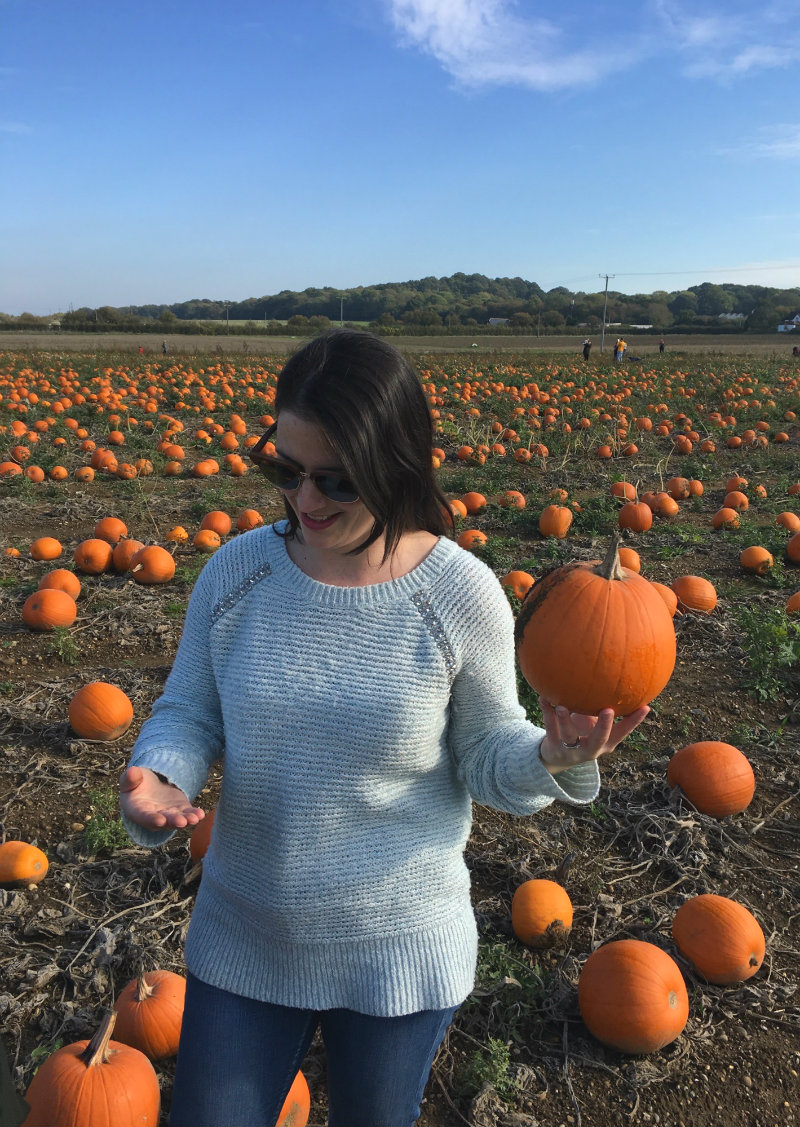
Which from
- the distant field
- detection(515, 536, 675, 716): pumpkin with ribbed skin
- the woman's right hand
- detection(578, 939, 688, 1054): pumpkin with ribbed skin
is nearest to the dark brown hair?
detection(515, 536, 675, 716): pumpkin with ribbed skin

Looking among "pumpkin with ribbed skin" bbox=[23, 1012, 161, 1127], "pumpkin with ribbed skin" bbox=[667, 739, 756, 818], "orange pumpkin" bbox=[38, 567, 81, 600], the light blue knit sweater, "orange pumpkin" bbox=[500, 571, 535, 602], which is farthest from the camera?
"orange pumpkin" bbox=[38, 567, 81, 600]

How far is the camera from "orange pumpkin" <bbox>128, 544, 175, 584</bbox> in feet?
22.2

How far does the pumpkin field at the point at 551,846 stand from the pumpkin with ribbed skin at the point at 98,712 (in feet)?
0.05

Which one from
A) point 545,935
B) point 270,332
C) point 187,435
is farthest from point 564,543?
point 270,332

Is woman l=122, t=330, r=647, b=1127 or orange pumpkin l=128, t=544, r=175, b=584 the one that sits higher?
woman l=122, t=330, r=647, b=1127

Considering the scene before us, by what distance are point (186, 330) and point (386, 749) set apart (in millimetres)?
58597

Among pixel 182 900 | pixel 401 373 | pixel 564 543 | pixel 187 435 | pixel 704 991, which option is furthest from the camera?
pixel 187 435

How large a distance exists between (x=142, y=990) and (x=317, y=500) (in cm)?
183

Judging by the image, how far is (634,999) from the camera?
2.71 meters

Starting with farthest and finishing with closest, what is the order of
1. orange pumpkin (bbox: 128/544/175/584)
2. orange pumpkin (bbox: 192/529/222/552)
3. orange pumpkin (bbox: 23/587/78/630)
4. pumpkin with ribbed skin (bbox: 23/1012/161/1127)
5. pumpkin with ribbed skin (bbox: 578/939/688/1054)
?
orange pumpkin (bbox: 192/529/222/552)
orange pumpkin (bbox: 128/544/175/584)
orange pumpkin (bbox: 23/587/78/630)
pumpkin with ribbed skin (bbox: 578/939/688/1054)
pumpkin with ribbed skin (bbox: 23/1012/161/1127)

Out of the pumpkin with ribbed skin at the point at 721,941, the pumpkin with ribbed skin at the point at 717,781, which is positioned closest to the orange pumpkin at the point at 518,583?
the pumpkin with ribbed skin at the point at 717,781

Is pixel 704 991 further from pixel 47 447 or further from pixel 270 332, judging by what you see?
pixel 270 332

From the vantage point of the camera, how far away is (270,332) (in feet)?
187

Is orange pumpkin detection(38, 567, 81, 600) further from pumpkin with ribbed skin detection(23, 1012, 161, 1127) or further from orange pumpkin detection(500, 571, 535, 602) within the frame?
pumpkin with ribbed skin detection(23, 1012, 161, 1127)
